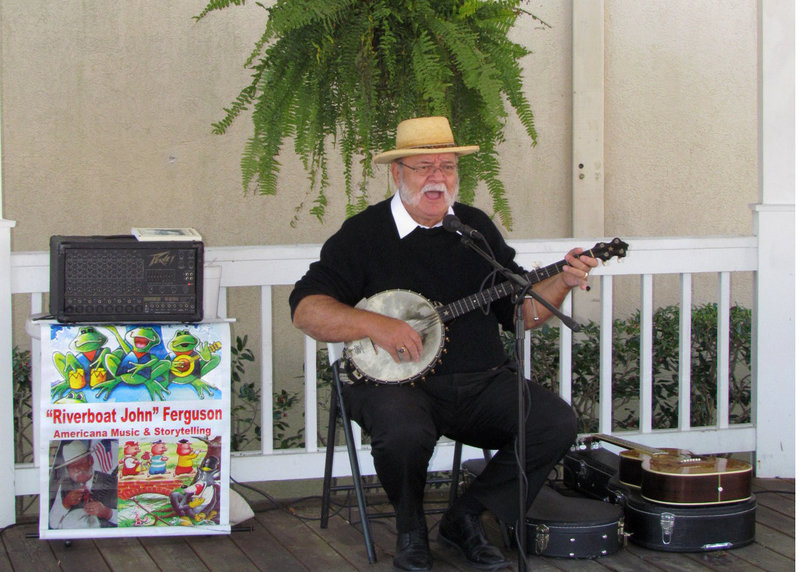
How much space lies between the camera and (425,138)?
288cm

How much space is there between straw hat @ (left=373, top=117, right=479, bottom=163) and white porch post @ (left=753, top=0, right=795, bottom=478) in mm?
1394

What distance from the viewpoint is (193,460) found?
2967 mm

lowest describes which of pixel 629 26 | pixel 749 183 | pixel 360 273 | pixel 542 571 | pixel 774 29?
pixel 542 571

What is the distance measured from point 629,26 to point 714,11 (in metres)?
0.54

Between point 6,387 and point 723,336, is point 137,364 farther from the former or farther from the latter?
point 723,336

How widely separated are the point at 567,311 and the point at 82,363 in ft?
5.57

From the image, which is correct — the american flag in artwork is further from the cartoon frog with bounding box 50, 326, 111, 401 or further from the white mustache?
the white mustache

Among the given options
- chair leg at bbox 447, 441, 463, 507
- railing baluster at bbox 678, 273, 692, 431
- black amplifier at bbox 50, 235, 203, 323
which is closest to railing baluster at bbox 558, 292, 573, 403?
railing baluster at bbox 678, 273, 692, 431

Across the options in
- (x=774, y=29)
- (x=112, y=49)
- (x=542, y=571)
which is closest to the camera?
→ (x=542, y=571)

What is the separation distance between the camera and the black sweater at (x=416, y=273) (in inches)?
116

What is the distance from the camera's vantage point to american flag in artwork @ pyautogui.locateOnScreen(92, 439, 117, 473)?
9.63 ft

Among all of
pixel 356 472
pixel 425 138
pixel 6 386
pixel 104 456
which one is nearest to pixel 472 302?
pixel 425 138

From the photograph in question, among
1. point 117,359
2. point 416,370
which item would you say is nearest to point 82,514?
point 117,359

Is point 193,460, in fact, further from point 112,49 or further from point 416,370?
point 112,49
